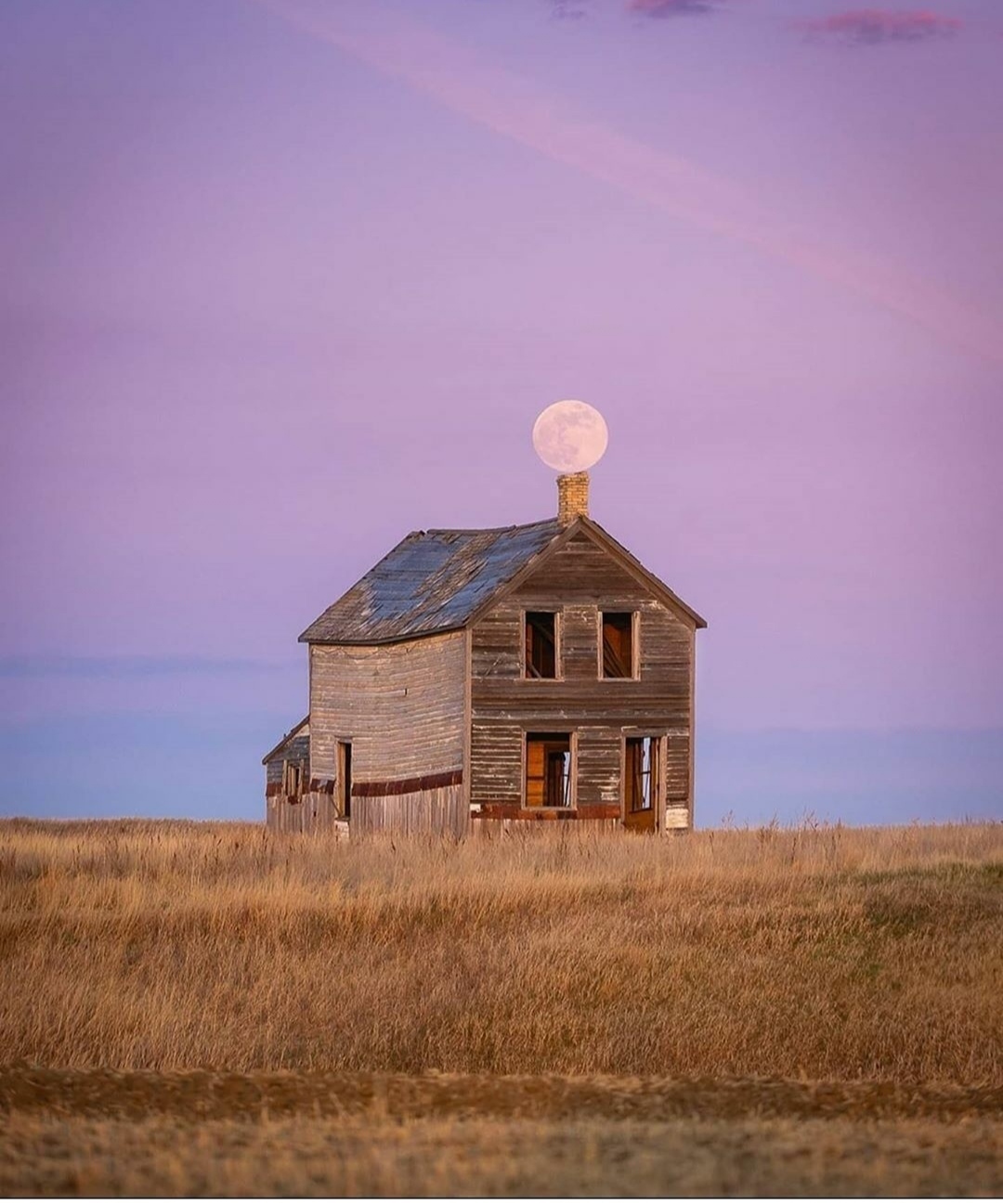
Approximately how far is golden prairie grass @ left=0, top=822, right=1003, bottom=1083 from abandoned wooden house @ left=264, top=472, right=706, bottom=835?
6275mm

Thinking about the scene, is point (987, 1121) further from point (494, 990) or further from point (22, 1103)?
point (494, 990)

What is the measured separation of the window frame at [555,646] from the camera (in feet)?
119

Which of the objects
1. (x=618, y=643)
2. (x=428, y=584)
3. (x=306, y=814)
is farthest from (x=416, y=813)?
(x=306, y=814)

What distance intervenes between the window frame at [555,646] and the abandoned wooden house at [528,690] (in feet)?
0.12

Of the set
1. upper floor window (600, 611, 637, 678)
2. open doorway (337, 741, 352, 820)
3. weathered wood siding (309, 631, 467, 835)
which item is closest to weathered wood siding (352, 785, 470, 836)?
weathered wood siding (309, 631, 467, 835)

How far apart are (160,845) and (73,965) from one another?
11.6m

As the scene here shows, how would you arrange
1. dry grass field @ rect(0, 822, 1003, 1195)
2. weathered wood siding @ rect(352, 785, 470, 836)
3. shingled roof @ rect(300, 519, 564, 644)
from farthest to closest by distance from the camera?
shingled roof @ rect(300, 519, 564, 644) → weathered wood siding @ rect(352, 785, 470, 836) → dry grass field @ rect(0, 822, 1003, 1195)

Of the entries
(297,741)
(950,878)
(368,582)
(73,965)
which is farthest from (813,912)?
(297,741)

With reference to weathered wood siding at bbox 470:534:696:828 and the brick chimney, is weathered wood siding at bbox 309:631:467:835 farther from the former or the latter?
the brick chimney

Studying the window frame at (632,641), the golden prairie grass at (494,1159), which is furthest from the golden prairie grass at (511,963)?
the window frame at (632,641)

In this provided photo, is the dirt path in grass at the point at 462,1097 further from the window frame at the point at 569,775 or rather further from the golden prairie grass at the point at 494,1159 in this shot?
the window frame at the point at 569,775

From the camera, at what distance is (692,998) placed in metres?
17.7

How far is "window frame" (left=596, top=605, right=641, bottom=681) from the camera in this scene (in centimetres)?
3675

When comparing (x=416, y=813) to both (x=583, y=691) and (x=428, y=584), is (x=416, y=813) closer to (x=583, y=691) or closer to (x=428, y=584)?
(x=583, y=691)
